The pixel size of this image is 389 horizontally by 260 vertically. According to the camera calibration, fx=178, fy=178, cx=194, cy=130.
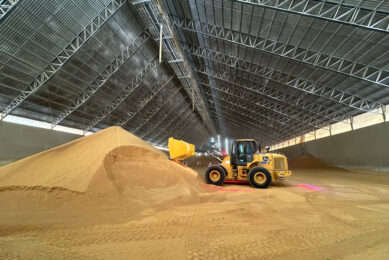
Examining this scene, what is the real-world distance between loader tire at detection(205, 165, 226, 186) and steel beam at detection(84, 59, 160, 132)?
41.3 feet

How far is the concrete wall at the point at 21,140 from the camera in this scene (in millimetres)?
13430

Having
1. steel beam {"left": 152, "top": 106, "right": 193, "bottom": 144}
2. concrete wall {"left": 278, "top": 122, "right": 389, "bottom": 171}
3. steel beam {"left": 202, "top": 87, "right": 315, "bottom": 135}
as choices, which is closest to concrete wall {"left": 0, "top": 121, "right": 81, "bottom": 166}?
steel beam {"left": 152, "top": 106, "right": 193, "bottom": 144}

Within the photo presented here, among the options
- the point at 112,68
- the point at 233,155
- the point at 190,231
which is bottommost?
the point at 190,231

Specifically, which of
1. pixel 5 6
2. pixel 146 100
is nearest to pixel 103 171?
pixel 5 6

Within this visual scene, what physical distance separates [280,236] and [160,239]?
2395 mm

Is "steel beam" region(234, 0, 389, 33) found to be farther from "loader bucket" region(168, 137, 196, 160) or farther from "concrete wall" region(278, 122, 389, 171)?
"concrete wall" region(278, 122, 389, 171)

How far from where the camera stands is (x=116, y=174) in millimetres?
6445

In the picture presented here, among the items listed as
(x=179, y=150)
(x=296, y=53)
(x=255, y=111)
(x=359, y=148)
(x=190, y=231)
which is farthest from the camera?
(x=255, y=111)

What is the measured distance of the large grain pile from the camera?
5729mm

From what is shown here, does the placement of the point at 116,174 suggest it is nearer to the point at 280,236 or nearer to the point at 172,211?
the point at 172,211

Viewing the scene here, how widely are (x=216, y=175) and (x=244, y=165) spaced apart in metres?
1.72

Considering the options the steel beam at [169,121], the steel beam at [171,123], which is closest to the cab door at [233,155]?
the steel beam at [169,121]

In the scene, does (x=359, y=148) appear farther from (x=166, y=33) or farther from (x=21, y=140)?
(x=21, y=140)

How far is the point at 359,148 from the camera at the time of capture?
1695cm
